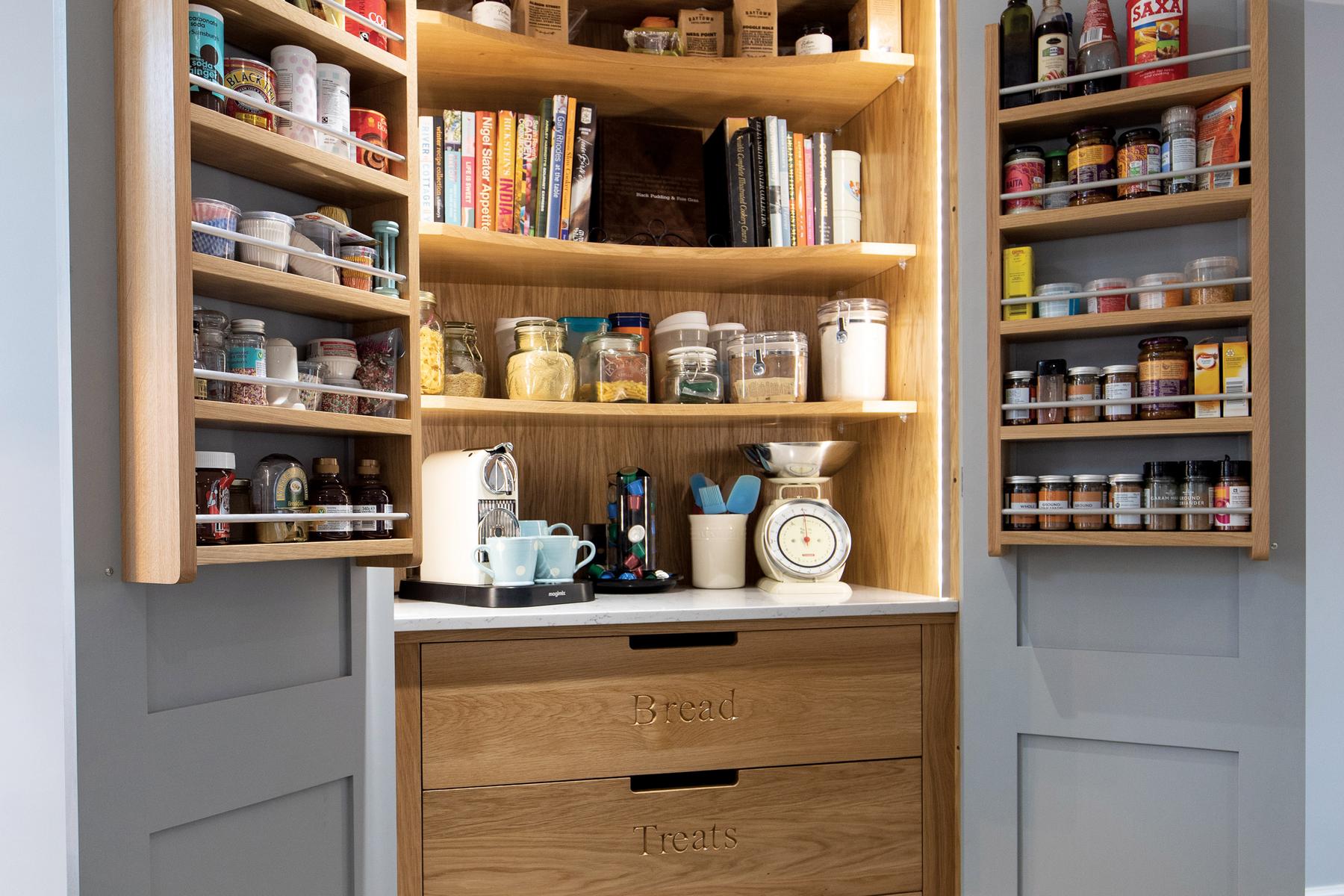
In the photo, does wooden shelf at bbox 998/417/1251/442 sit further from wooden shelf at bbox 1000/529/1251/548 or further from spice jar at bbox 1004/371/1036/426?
wooden shelf at bbox 1000/529/1251/548

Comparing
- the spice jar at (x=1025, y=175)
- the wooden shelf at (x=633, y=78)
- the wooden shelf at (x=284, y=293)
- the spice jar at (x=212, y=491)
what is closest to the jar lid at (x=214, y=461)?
the spice jar at (x=212, y=491)

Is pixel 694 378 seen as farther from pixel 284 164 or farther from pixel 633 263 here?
pixel 284 164

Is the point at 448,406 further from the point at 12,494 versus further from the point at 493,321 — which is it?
the point at 12,494

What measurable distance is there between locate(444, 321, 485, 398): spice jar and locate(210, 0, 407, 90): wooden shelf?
62 cm

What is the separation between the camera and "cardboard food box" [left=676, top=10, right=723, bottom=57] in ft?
7.04

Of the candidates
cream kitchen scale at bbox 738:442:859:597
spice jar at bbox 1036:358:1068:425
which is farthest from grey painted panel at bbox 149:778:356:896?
Result: spice jar at bbox 1036:358:1068:425

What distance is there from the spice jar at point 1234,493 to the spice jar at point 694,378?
98cm

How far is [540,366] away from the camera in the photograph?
2.00 metres

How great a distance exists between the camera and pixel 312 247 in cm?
133

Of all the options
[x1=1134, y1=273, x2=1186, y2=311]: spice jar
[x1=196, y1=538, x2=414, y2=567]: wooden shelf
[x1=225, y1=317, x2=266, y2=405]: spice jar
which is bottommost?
[x1=196, y1=538, x2=414, y2=567]: wooden shelf

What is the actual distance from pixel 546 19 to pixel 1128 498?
1.47 m

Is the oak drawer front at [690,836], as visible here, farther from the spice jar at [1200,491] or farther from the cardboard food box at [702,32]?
the cardboard food box at [702,32]

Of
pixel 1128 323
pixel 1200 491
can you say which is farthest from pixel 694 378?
pixel 1200 491

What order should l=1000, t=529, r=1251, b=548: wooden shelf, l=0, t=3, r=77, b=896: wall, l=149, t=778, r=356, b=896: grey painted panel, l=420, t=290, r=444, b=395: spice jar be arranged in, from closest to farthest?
l=0, t=3, r=77, b=896: wall < l=149, t=778, r=356, b=896: grey painted panel < l=1000, t=529, r=1251, b=548: wooden shelf < l=420, t=290, r=444, b=395: spice jar
